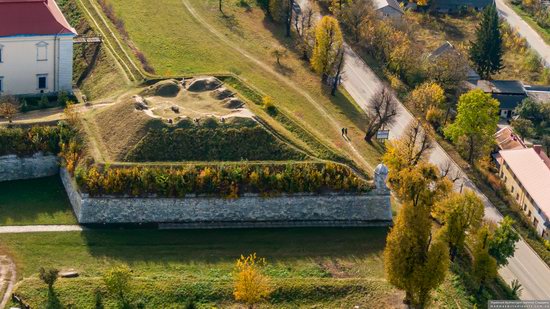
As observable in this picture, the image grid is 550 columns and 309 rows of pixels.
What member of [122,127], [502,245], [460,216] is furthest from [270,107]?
[502,245]

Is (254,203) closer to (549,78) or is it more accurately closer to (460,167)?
(460,167)

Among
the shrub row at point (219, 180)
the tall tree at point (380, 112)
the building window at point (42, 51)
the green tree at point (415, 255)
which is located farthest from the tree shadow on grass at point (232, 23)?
the green tree at point (415, 255)

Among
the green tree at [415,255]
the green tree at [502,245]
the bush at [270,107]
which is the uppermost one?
the green tree at [415,255]

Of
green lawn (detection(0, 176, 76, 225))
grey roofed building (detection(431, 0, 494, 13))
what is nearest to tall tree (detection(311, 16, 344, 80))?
grey roofed building (detection(431, 0, 494, 13))

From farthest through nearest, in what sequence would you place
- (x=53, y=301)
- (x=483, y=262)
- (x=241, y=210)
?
(x=241, y=210) < (x=483, y=262) < (x=53, y=301)

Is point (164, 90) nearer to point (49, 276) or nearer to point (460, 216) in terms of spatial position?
point (49, 276)

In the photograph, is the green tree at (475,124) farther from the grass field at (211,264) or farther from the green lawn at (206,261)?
the grass field at (211,264)
